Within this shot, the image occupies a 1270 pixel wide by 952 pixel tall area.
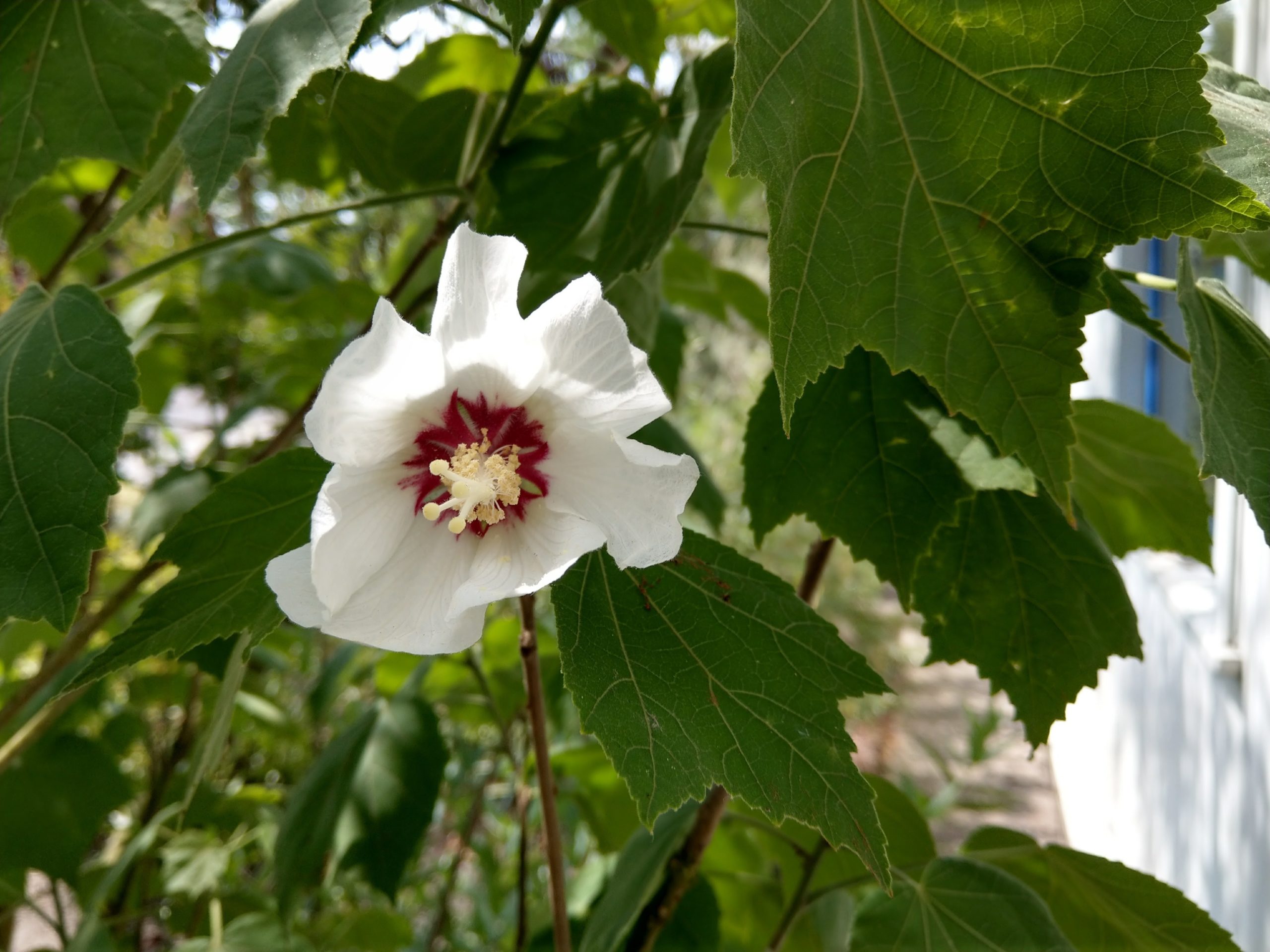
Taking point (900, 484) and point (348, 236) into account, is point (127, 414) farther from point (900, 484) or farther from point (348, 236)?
point (348, 236)

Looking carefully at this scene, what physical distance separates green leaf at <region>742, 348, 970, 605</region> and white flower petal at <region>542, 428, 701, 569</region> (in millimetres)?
263

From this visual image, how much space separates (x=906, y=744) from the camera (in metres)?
5.82

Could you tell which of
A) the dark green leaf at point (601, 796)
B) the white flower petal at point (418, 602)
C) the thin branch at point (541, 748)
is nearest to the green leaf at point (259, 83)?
the white flower petal at point (418, 602)

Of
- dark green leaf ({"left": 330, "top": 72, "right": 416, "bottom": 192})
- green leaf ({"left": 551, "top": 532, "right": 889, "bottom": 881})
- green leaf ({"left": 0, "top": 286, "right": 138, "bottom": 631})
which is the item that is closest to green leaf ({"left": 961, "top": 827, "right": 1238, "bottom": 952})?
green leaf ({"left": 551, "top": 532, "right": 889, "bottom": 881})

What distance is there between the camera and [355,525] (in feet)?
2.13

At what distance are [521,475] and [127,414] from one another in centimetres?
25

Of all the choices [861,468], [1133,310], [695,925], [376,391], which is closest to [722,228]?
[861,468]

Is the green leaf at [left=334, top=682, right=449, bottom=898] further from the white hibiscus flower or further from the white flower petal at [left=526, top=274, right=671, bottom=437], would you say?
the white flower petal at [left=526, top=274, right=671, bottom=437]

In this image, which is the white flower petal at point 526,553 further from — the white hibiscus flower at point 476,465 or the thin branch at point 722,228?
the thin branch at point 722,228

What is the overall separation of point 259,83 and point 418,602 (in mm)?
323

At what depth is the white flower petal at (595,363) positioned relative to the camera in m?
0.59

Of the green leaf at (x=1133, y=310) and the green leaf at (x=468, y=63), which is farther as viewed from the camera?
the green leaf at (x=468, y=63)

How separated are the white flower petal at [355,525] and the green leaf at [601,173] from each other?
23 cm

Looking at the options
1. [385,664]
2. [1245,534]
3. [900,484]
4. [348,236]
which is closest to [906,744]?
[1245,534]
